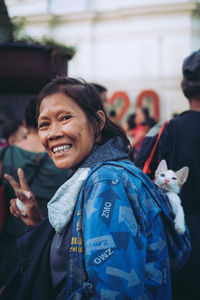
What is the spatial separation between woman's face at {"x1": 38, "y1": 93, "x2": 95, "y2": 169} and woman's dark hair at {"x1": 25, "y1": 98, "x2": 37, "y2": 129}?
1239mm

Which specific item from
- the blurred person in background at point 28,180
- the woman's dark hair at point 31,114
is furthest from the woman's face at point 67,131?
the woman's dark hair at point 31,114

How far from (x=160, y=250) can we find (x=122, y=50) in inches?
690

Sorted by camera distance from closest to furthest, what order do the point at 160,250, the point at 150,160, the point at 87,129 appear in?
the point at 160,250, the point at 87,129, the point at 150,160

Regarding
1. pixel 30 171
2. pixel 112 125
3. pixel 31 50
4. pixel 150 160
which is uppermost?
pixel 31 50

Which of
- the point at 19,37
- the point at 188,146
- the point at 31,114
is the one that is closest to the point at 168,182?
the point at 188,146

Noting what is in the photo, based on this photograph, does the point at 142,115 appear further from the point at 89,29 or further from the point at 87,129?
the point at 89,29

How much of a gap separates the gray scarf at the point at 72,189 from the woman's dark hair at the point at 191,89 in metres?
0.96

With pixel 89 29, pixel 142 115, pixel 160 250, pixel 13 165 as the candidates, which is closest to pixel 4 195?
pixel 13 165

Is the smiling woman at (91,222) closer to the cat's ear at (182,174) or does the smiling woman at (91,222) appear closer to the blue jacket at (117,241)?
the blue jacket at (117,241)

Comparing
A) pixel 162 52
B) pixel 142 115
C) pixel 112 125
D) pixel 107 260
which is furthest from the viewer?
pixel 162 52

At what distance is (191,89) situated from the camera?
1941 millimetres

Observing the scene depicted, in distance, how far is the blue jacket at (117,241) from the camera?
35.6 inches

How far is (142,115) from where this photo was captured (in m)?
5.59

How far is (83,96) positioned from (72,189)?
0.42 m
